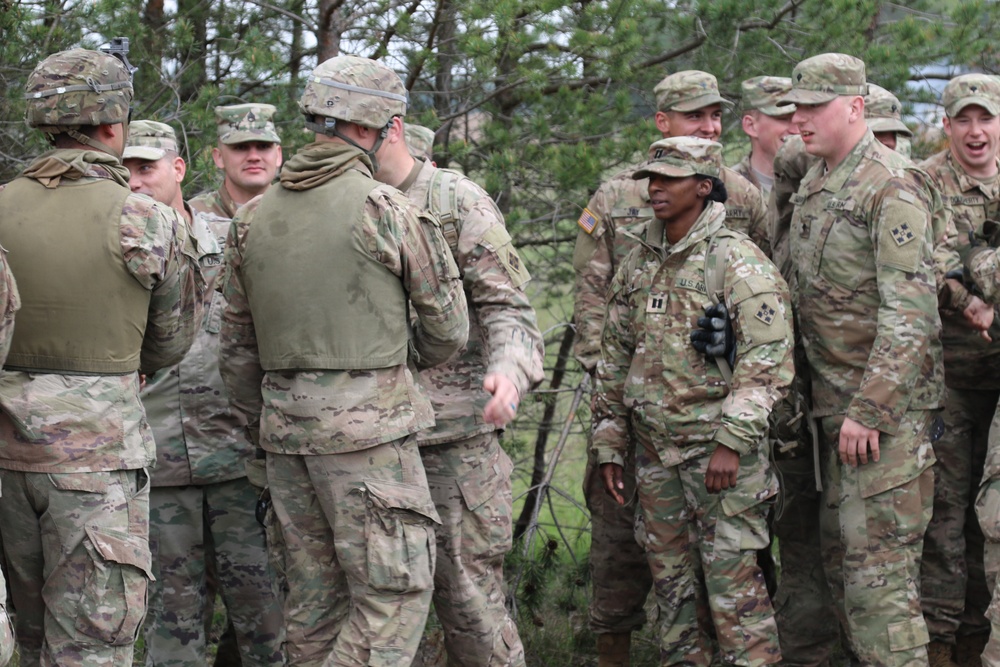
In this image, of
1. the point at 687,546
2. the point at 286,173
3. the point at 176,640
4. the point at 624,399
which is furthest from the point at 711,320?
the point at 176,640

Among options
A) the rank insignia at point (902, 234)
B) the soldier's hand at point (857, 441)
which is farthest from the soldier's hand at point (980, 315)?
Result: the soldier's hand at point (857, 441)

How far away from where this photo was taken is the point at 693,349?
471cm

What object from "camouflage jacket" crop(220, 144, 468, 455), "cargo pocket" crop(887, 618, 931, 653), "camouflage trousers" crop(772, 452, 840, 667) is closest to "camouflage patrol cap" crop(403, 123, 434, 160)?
"camouflage jacket" crop(220, 144, 468, 455)

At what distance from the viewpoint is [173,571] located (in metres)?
4.97

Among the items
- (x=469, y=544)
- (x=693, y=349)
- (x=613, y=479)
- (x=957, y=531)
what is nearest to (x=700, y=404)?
(x=693, y=349)

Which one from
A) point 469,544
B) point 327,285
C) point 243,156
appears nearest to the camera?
point 327,285

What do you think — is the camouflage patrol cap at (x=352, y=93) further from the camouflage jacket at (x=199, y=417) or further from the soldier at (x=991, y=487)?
the soldier at (x=991, y=487)

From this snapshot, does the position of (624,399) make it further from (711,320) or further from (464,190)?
(464,190)

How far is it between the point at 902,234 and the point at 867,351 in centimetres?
49

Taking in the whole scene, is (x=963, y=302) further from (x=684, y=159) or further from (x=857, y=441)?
(x=684, y=159)

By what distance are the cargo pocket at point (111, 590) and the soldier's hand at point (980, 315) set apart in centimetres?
334

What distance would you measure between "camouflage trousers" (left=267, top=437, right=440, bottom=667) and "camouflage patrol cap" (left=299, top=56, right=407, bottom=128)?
3.59ft

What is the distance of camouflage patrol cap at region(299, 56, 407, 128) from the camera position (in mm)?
3957

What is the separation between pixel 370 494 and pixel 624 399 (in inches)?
58.2
